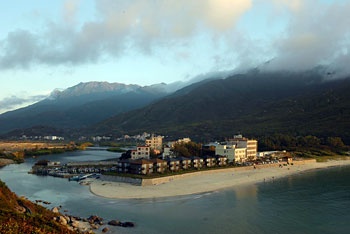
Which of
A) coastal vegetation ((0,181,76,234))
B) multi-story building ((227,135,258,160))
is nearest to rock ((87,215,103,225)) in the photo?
coastal vegetation ((0,181,76,234))

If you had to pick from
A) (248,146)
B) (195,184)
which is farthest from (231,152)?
(195,184)

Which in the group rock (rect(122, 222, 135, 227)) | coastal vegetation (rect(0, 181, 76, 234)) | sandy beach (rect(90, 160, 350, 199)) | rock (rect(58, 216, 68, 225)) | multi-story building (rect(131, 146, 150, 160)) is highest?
multi-story building (rect(131, 146, 150, 160))

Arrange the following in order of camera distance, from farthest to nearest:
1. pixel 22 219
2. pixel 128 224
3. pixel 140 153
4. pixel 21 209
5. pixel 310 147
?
1. pixel 310 147
2. pixel 140 153
3. pixel 128 224
4. pixel 21 209
5. pixel 22 219

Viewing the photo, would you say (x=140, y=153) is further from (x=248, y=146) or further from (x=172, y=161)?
(x=248, y=146)

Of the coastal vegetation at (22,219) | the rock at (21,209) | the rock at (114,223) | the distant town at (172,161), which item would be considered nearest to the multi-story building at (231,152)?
the distant town at (172,161)

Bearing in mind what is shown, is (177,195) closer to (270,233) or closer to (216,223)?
(216,223)

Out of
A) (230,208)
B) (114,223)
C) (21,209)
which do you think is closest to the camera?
(21,209)

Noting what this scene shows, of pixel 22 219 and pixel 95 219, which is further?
pixel 95 219

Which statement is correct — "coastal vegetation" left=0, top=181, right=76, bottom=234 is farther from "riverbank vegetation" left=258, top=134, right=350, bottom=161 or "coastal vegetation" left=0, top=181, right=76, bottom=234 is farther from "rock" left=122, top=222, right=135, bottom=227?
"riverbank vegetation" left=258, top=134, right=350, bottom=161
